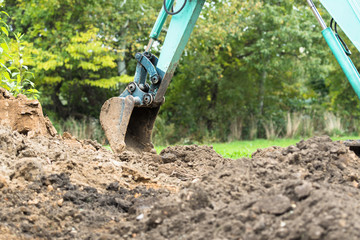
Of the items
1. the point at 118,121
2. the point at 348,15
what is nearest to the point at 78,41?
the point at 118,121

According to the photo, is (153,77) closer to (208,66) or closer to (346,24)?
(346,24)

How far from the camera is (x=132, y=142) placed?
579 cm

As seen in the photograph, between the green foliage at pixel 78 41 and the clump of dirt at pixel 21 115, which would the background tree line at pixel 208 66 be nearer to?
the green foliage at pixel 78 41

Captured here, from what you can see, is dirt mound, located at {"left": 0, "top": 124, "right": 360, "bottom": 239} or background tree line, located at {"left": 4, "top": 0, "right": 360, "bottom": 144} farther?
background tree line, located at {"left": 4, "top": 0, "right": 360, "bottom": 144}

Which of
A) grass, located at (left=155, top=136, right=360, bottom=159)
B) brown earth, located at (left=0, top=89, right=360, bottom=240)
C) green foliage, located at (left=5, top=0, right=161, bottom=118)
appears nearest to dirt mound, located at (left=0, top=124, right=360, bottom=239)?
brown earth, located at (left=0, top=89, right=360, bottom=240)

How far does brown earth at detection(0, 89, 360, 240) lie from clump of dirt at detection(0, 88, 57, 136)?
25cm

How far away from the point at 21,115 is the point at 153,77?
5.48 ft

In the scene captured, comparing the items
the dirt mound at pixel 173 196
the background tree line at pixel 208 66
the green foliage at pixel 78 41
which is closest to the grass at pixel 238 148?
the background tree line at pixel 208 66

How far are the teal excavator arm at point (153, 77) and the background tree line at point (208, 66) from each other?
6627 mm

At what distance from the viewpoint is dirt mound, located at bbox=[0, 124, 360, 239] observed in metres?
2.32

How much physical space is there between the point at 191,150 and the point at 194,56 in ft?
31.2

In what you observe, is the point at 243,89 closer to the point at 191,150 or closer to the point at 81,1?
the point at 81,1

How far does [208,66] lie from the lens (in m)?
15.1

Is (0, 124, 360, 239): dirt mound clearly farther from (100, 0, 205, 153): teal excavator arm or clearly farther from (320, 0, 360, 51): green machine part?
(320, 0, 360, 51): green machine part
